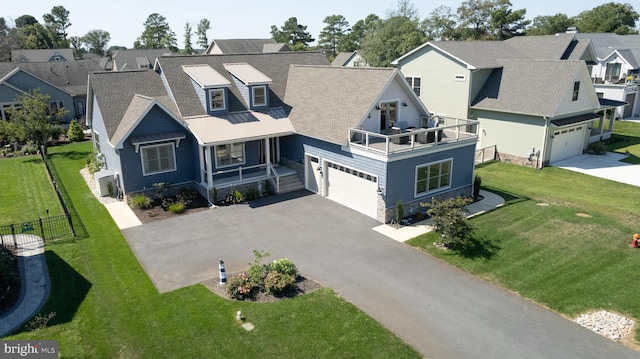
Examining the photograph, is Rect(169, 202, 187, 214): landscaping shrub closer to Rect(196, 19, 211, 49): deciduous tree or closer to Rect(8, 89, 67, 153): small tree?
Rect(8, 89, 67, 153): small tree

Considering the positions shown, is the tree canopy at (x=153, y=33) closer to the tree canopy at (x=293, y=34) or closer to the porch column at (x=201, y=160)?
the tree canopy at (x=293, y=34)

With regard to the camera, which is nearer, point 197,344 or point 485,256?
point 197,344

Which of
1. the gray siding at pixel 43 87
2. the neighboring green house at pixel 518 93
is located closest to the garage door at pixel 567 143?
the neighboring green house at pixel 518 93

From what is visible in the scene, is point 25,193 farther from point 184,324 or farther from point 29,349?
point 184,324

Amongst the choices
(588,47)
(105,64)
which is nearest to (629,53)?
(588,47)

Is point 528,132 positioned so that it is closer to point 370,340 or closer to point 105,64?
point 370,340

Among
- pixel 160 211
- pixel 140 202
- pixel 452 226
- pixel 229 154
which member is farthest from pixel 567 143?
pixel 140 202
